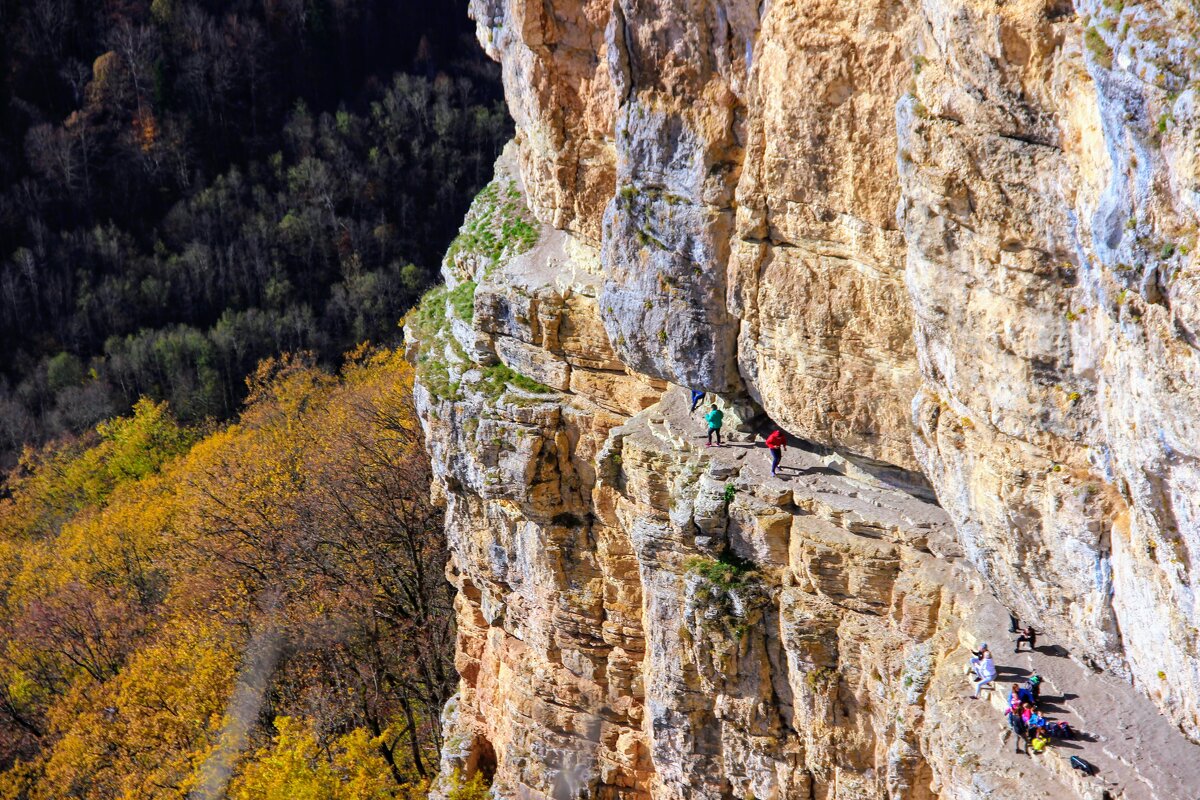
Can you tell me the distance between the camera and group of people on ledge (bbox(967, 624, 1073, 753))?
489 inches

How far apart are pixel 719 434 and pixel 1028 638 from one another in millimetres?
5584

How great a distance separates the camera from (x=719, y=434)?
17.6m

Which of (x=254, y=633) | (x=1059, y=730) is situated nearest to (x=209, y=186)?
(x=254, y=633)

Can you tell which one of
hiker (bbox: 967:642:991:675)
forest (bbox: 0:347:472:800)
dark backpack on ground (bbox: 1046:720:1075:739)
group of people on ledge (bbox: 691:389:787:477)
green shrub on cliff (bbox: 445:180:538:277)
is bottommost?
forest (bbox: 0:347:472:800)

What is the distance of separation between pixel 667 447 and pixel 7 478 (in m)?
41.1

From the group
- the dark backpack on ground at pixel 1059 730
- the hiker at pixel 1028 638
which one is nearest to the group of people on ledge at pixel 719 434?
the hiker at pixel 1028 638

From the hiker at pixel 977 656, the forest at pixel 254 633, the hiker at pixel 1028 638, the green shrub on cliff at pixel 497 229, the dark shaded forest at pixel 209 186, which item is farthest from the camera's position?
the dark shaded forest at pixel 209 186

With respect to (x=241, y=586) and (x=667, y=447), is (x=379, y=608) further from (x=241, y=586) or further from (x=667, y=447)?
(x=667, y=447)

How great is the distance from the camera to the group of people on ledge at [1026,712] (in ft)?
40.8

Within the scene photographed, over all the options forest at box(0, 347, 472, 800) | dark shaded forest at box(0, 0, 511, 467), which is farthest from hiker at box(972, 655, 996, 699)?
dark shaded forest at box(0, 0, 511, 467)

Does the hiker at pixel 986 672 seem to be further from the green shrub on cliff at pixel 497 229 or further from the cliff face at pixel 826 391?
the green shrub on cliff at pixel 497 229

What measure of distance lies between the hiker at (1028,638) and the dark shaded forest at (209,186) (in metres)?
42.8

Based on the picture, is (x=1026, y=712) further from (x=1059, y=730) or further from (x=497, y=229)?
(x=497, y=229)

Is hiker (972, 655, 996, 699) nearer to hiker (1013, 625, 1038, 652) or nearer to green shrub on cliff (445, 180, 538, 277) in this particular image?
hiker (1013, 625, 1038, 652)
